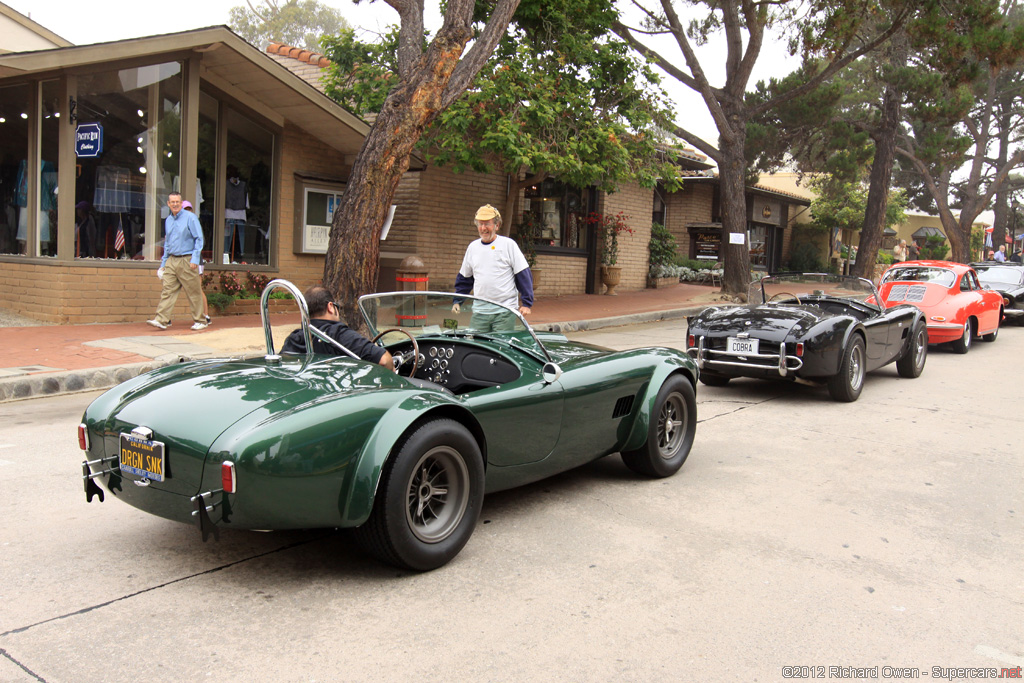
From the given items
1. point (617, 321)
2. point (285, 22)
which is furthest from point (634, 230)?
point (285, 22)

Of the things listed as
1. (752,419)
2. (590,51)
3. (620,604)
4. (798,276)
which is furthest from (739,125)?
(620,604)

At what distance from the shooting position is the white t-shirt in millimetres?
6586

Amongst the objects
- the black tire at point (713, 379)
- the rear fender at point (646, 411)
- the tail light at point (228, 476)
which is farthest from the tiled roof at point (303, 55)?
the tail light at point (228, 476)

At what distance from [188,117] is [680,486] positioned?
10466 mm

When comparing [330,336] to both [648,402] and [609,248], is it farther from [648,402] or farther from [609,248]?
[609,248]

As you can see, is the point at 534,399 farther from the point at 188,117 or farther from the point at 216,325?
the point at 188,117

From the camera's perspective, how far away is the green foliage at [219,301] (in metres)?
13.0

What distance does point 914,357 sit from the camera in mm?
9680

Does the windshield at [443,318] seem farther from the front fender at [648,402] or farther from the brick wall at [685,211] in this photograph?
the brick wall at [685,211]

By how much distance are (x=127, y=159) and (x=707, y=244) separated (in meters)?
20.3

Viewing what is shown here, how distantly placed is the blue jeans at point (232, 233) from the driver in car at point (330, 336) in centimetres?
1027

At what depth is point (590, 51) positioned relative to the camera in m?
14.7

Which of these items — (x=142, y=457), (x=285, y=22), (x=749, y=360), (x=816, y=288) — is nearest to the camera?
(x=142, y=457)

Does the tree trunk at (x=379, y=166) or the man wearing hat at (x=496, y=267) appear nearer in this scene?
the man wearing hat at (x=496, y=267)
